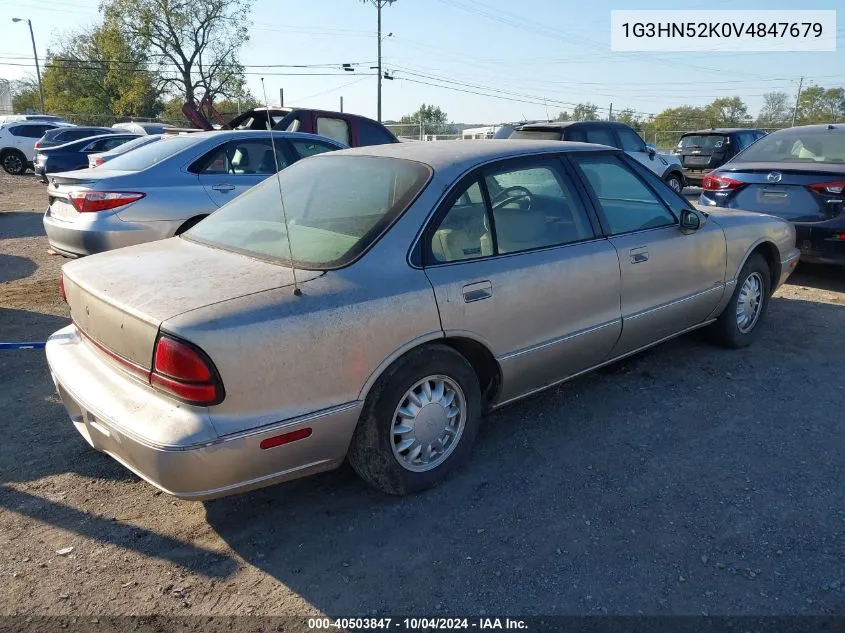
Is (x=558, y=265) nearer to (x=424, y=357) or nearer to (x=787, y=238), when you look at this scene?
(x=424, y=357)

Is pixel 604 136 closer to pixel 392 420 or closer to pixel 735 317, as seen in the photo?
pixel 735 317

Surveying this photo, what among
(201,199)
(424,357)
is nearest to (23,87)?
(201,199)

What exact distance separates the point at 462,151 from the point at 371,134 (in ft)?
23.7

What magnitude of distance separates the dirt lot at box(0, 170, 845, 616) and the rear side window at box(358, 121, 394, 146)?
6963 mm

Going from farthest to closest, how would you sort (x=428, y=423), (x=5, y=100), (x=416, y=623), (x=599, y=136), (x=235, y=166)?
(x=5, y=100) < (x=599, y=136) < (x=235, y=166) < (x=428, y=423) < (x=416, y=623)

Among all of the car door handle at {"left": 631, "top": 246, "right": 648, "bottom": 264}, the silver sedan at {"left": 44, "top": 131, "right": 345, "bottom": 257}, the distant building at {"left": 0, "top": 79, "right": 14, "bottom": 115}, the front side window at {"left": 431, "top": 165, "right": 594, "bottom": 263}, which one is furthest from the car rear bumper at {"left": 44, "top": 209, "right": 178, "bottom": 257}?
the distant building at {"left": 0, "top": 79, "right": 14, "bottom": 115}

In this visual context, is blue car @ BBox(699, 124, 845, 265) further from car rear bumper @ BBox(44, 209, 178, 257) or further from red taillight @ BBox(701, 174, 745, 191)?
car rear bumper @ BBox(44, 209, 178, 257)

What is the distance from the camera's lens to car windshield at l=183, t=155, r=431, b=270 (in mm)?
3008

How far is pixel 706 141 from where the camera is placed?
56.0 ft

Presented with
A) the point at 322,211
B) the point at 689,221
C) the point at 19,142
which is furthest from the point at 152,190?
the point at 19,142

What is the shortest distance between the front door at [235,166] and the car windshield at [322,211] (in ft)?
9.04

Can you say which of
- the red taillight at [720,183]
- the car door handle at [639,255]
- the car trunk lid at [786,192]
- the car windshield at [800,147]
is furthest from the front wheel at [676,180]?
the car door handle at [639,255]

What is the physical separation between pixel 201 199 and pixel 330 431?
4199mm

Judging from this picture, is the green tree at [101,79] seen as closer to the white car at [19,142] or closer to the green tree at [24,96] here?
the green tree at [24,96]
